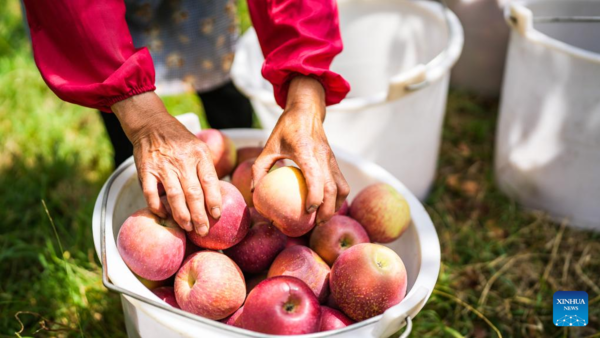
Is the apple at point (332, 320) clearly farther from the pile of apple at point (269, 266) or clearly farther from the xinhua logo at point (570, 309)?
the xinhua logo at point (570, 309)

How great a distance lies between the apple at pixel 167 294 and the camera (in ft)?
3.93

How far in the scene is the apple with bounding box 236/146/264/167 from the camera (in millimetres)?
1543

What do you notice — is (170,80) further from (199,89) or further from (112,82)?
(112,82)

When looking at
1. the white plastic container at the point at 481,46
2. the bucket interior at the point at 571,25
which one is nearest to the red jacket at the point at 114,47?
the bucket interior at the point at 571,25

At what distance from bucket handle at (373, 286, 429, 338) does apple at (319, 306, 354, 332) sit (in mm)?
143

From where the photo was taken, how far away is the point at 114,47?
1163 millimetres

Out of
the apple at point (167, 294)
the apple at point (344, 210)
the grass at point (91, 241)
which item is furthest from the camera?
the grass at point (91, 241)

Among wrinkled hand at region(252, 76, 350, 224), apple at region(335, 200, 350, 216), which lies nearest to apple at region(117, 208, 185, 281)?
wrinkled hand at region(252, 76, 350, 224)

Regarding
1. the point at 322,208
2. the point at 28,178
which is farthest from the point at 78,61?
the point at 28,178

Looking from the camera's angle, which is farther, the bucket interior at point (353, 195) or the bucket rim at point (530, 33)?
the bucket rim at point (530, 33)

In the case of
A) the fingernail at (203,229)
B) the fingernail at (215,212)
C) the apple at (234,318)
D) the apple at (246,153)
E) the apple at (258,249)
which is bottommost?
the apple at (234,318)

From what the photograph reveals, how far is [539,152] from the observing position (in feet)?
6.59

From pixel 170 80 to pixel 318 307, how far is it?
1141mm

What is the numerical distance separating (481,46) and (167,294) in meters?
2.12
